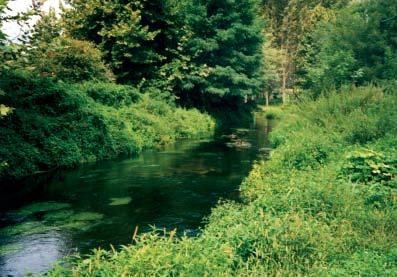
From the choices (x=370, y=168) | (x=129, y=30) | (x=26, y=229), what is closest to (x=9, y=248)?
(x=26, y=229)

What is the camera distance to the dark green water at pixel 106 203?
31.3 feet

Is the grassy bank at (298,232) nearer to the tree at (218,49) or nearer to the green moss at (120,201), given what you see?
the green moss at (120,201)

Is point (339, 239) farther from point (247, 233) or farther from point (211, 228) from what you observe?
point (211, 228)

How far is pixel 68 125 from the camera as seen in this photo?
1950 centimetres

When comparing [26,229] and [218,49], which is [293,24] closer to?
[218,49]

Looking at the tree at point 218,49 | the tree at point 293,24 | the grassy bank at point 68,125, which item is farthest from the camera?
the tree at point 293,24

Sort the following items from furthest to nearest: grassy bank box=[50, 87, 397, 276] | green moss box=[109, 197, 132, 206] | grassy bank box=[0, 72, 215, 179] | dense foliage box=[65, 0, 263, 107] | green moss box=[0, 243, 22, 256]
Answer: dense foliage box=[65, 0, 263, 107]
grassy bank box=[0, 72, 215, 179]
green moss box=[109, 197, 132, 206]
green moss box=[0, 243, 22, 256]
grassy bank box=[50, 87, 397, 276]

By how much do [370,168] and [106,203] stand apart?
23.5 feet

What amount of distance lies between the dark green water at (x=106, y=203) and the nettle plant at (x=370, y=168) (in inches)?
149

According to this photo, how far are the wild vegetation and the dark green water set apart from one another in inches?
28.6

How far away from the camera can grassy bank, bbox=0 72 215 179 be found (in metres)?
17.0

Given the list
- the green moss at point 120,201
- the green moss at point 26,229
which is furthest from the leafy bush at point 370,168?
the green moss at point 26,229

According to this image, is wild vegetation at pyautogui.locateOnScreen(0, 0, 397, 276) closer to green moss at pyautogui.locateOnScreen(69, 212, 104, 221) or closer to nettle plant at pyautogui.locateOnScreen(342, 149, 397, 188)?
nettle plant at pyautogui.locateOnScreen(342, 149, 397, 188)

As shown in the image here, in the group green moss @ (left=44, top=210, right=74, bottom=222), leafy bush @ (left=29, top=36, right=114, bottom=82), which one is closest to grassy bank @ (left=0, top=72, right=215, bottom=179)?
leafy bush @ (left=29, top=36, right=114, bottom=82)
